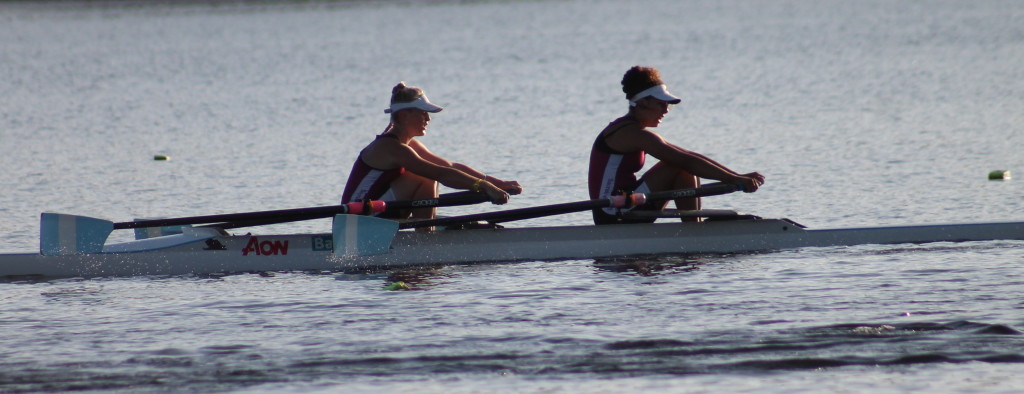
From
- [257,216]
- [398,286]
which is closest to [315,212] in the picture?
[257,216]

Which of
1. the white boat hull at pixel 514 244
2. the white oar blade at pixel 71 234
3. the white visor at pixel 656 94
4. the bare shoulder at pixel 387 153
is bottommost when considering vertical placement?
the white boat hull at pixel 514 244

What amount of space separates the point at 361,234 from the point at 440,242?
2.38 ft

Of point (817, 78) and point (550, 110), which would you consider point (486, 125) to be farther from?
point (817, 78)

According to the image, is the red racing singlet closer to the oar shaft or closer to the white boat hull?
the oar shaft

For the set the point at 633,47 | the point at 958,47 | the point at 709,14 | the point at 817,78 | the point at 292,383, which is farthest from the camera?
the point at 709,14

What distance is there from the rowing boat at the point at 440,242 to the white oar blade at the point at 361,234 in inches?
5.9

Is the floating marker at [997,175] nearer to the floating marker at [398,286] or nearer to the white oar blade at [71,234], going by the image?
the floating marker at [398,286]

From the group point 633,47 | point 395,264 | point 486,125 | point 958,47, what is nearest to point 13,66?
point 633,47

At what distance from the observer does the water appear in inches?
299

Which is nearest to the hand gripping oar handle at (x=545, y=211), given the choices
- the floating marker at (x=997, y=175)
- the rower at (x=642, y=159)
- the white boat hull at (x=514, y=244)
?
the white boat hull at (x=514, y=244)

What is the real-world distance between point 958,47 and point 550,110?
637 inches

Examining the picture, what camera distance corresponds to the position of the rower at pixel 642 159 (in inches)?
425

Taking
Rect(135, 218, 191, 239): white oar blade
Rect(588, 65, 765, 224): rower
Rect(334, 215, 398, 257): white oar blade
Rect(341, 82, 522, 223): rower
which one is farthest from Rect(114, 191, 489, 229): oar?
Rect(588, 65, 765, 224): rower

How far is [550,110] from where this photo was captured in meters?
26.0
